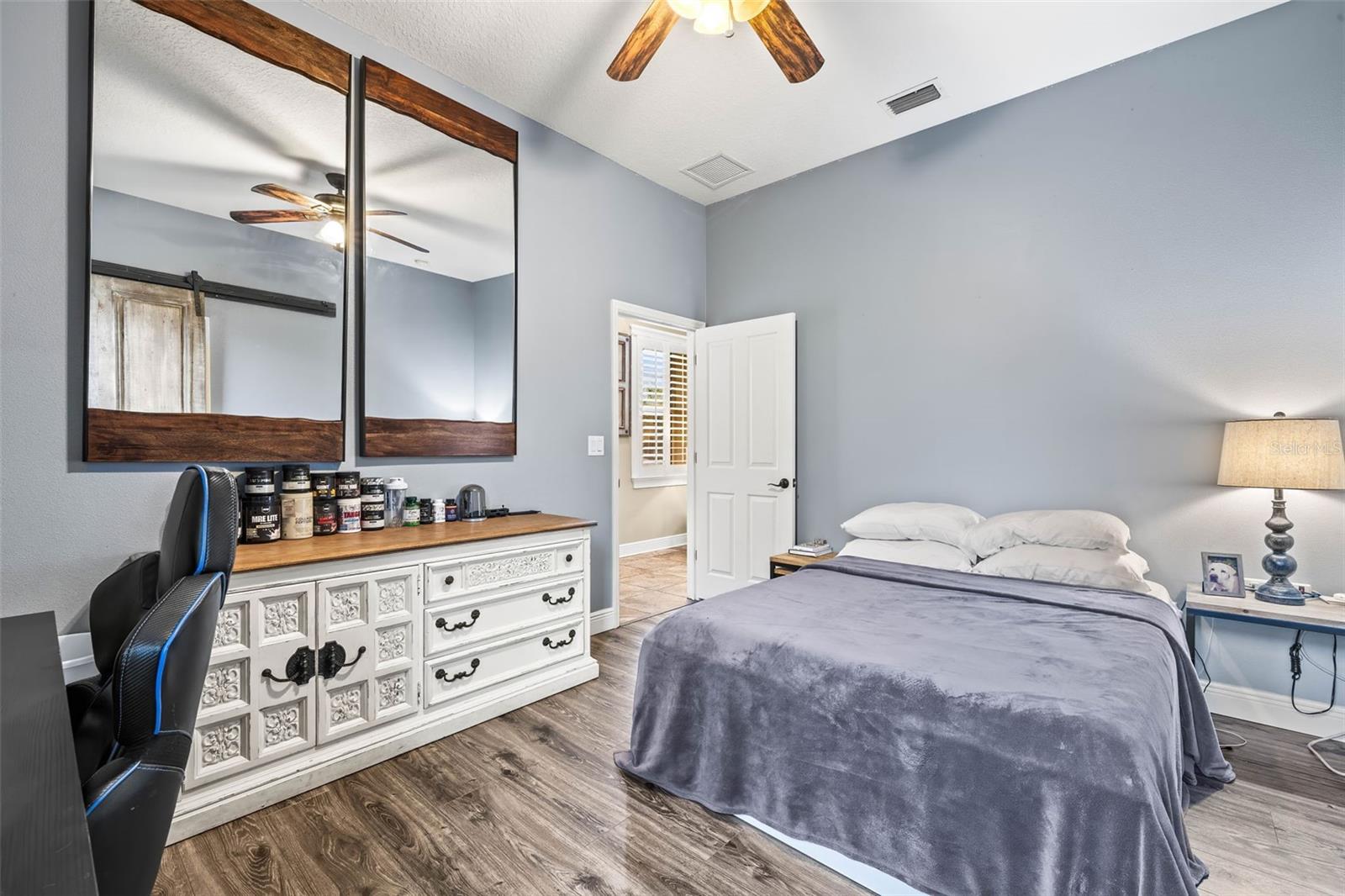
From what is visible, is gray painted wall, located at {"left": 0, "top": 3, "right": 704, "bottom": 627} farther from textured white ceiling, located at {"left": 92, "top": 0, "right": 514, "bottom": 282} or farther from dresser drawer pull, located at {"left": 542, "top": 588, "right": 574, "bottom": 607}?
dresser drawer pull, located at {"left": 542, "top": 588, "right": 574, "bottom": 607}

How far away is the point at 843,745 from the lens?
1.65 metres

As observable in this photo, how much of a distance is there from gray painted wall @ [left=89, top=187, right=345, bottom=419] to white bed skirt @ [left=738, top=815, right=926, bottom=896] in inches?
97.4

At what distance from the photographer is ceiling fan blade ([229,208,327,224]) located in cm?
242

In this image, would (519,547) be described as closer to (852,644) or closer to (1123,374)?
(852,644)

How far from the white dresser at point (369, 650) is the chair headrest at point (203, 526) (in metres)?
1.02

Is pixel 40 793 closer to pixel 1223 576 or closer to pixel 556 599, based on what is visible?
pixel 556 599

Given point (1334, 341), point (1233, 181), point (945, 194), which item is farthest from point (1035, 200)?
point (1334, 341)

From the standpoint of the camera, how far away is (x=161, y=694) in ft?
2.55

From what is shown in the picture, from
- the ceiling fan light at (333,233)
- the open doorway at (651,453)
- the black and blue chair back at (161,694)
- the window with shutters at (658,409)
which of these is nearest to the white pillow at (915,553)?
the open doorway at (651,453)

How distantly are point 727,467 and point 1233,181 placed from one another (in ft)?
10.2

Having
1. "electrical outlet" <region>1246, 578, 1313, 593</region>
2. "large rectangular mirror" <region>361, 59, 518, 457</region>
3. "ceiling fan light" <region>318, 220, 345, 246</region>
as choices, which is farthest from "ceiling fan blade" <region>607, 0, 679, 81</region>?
"electrical outlet" <region>1246, 578, 1313, 593</region>

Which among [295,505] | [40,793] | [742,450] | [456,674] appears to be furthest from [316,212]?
[742,450]

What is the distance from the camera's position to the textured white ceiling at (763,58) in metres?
2.64

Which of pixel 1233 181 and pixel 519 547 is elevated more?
pixel 1233 181
